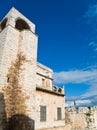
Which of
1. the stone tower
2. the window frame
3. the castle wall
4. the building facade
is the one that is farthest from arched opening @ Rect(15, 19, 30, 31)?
the window frame

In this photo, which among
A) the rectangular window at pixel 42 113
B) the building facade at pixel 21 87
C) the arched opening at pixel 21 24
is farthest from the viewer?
the arched opening at pixel 21 24

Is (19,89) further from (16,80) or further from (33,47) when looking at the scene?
(33,47)

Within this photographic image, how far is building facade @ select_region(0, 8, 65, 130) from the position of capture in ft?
36.8

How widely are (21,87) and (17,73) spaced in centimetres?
123

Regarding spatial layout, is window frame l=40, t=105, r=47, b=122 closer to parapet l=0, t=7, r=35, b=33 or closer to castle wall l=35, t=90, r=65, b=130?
castle wall l=35, t=90, r=65, b=130

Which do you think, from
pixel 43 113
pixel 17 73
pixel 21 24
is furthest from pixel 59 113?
pixel 21 24

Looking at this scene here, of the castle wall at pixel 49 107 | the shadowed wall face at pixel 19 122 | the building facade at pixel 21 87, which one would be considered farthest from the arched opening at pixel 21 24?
the shadowed wall face at pixel 19 122

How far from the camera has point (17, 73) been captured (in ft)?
41.3

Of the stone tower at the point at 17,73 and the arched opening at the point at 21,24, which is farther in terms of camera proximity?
the arched opening at the point at 21,24

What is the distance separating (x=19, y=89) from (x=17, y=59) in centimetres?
263

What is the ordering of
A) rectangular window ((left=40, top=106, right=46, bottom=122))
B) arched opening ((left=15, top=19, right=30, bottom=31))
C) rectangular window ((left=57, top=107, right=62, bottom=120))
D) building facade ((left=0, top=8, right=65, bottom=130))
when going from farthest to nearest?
rectangular window ((left=57, top=107, right=62, bottom=120))
arched opening ((left=15, top=19, right=30, bottom=31))
rectangular window ((left=40, top=106, right=46, bottom=122))
building facade ((left=0, top=8, right=65, bottom=130))

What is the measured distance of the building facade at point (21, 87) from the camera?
11203 millimetres

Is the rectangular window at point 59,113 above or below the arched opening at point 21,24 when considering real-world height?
below

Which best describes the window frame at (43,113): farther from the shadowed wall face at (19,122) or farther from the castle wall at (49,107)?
the shadowed wall face at (19,122)
